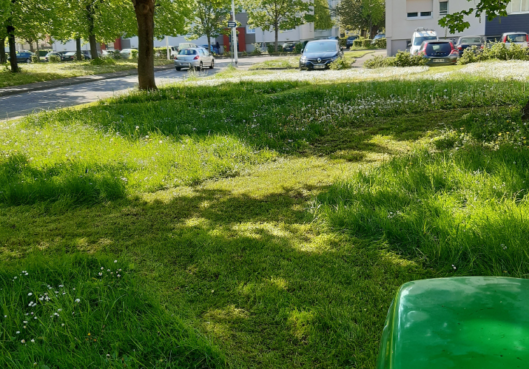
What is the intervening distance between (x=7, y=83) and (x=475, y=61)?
2277 cm

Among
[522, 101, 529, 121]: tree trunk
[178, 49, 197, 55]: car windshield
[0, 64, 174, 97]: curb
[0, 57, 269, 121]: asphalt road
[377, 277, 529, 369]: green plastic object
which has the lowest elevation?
[377, 277, 529, 369]: green plastic object

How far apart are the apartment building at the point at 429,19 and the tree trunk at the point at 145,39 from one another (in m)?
28.7

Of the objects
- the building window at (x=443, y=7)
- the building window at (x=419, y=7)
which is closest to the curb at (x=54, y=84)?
the building window at (x=419, y=7)

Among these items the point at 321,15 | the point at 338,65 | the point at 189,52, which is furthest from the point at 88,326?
the point at 321,15

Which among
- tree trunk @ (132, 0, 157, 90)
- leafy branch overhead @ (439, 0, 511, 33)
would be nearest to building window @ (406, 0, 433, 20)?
tree trunk @ (132, 0, 157, 90)

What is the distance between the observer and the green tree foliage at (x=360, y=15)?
6394 cm

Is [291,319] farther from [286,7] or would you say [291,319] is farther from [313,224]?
[286,7]

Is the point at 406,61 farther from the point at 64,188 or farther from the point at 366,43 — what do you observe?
the point at 366,43

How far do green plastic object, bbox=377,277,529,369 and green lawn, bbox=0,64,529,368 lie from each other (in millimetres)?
1205

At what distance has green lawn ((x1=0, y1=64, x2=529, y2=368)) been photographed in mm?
2967

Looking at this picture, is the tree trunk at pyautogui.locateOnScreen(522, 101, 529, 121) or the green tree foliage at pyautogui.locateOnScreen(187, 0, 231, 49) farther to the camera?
the green tree foliage at pyautogui.locateOnScreen(187, 0, 231, 49)

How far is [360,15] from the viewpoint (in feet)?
222

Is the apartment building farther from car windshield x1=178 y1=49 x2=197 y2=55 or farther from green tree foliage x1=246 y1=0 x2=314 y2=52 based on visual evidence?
green tree foliage x1=246 y1=0 x2=314 y2=52

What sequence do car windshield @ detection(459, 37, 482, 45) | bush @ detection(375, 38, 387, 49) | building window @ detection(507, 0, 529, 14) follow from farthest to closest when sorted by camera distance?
bush @ detection(375, 38, 387, 49), building window @ detection(507, 0, 529, 14), car windshield @ detection(459, 37, 482, 45)
